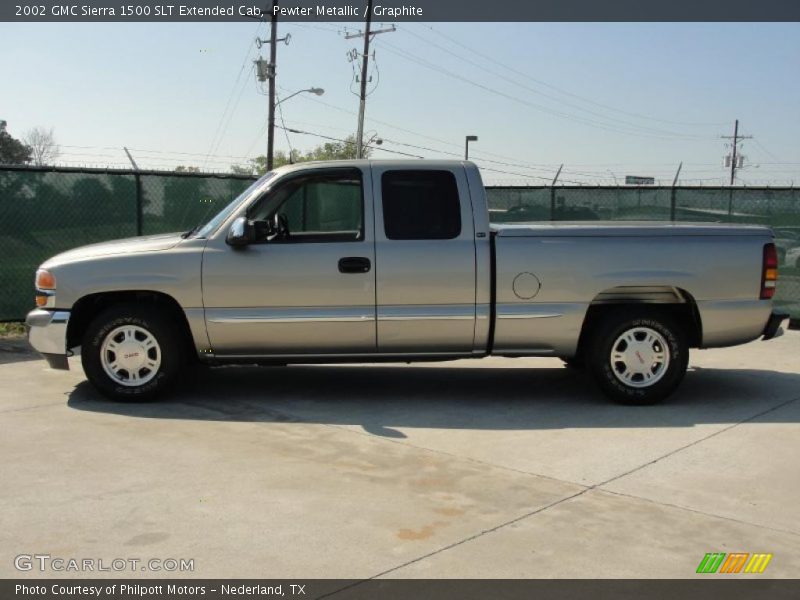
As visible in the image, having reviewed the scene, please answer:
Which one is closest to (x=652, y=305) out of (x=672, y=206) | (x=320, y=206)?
(x=320, y=206)

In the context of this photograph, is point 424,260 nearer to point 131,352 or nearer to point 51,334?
point 131,352

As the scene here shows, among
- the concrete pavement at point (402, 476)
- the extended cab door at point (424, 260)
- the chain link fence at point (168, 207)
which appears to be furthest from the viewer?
the chain link fence at point (168, 207)

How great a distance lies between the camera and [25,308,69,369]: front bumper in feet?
23.0

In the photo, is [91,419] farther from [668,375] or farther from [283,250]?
[668,375]

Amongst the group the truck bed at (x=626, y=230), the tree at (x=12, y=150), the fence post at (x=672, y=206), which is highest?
the tree at (x=12, y=150)

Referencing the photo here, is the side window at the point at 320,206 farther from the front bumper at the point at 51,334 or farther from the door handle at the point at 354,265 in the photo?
the front bumper at the point at 51,334

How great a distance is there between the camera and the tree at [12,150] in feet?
203

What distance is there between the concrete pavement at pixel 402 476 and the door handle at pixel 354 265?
1145 millimetres

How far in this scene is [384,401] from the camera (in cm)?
734

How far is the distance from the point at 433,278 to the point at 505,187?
6.55m

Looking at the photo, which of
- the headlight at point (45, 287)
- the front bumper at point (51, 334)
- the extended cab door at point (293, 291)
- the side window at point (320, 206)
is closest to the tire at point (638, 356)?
the extended cab door at point (293, 291)

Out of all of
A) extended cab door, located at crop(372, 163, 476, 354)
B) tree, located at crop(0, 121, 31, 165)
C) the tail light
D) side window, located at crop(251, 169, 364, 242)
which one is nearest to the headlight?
side window, located at crop(251, 169, 364, 242)

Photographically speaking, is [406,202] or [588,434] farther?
[406,202]
